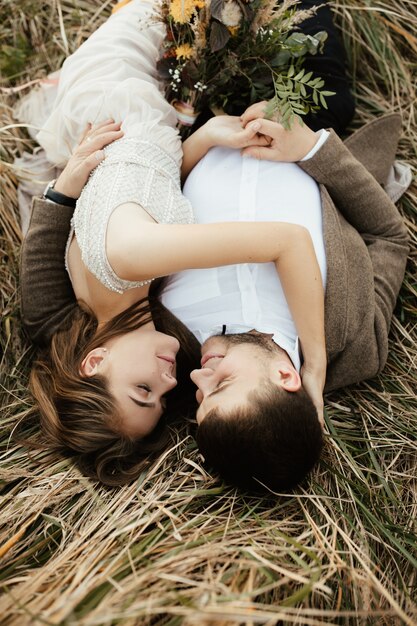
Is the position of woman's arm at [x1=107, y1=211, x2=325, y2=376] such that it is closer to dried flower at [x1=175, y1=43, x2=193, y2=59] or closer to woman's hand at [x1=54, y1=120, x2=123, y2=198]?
woman's hand at [x1=54, y1=120, x2=123, y2=198]

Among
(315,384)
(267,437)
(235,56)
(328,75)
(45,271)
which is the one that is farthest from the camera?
(328,75)

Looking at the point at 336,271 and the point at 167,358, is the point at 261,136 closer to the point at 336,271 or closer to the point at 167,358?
the point at 336,271

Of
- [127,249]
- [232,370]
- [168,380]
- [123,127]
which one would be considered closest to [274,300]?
[232,370]

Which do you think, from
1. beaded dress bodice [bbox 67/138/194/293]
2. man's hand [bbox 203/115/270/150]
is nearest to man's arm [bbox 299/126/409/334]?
man's hand [bbox 203/115/270/150]

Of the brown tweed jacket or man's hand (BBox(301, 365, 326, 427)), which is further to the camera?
the brown tweed jacket

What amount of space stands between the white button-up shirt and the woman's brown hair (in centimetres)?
14

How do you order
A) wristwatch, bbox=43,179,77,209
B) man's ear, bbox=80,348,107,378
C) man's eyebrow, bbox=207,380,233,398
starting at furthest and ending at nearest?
wristwatch, bbox=43,179,77,209 < man's ear, bbox=80,348,107,378 < man's eyebrow, bbox=207,380,233,398

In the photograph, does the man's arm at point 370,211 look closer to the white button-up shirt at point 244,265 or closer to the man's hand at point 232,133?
the white button-up shirt at point 244,265

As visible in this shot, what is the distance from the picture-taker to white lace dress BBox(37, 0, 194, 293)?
2.11m

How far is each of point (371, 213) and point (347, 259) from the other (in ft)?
1.01

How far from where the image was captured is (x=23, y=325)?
2619mm

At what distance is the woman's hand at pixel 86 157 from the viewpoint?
2.33m

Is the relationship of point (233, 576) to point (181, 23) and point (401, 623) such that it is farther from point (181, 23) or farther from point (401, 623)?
point (181, 23)

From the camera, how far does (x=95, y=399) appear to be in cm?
214
